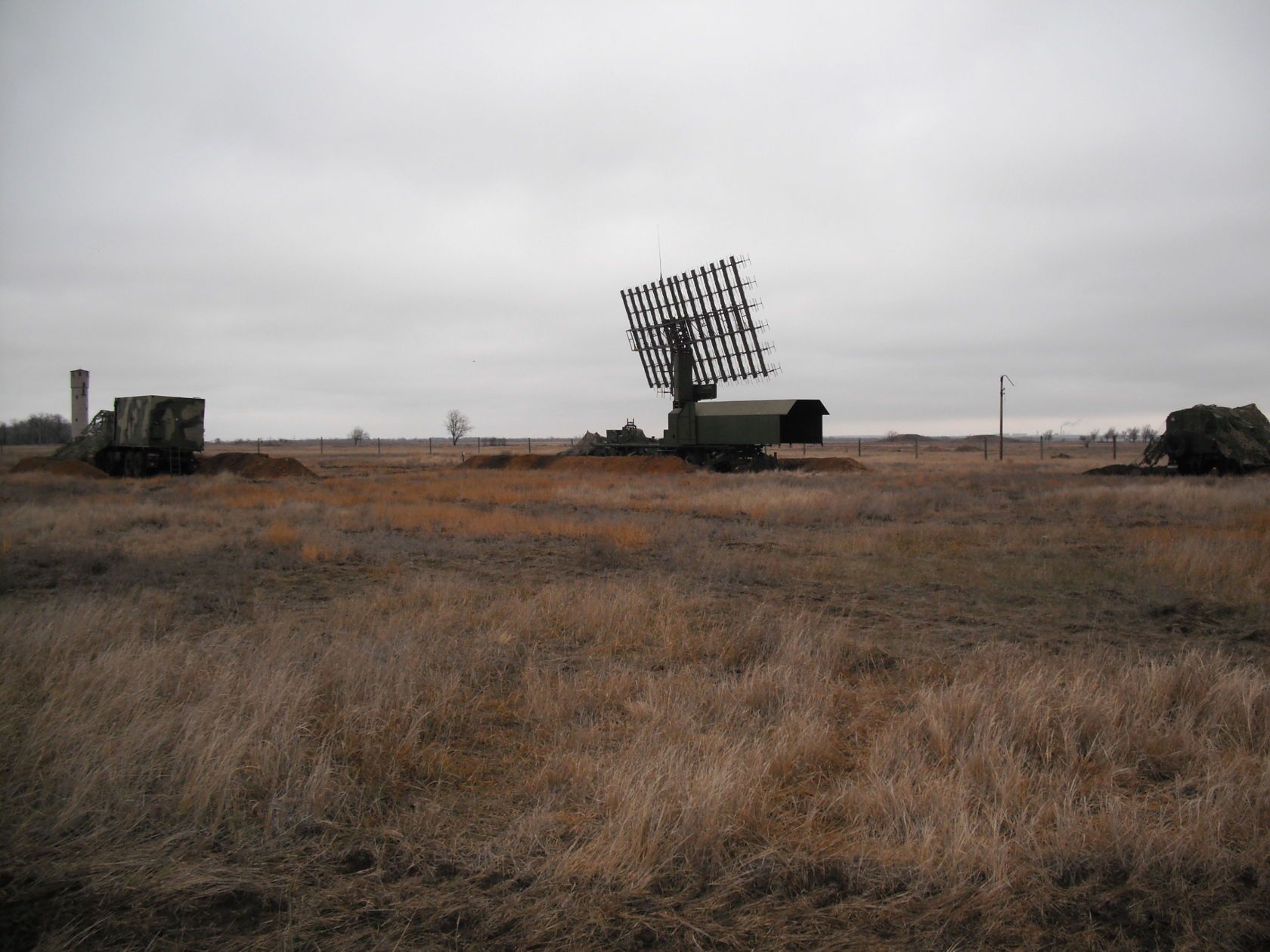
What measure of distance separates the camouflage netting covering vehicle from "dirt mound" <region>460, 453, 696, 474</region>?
19.3 metres

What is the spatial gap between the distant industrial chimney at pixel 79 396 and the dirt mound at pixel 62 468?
4765 mm

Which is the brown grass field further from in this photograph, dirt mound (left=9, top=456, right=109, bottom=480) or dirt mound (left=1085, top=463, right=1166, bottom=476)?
dirt mound (left=1085, top=463, right=1166, bottom=476)

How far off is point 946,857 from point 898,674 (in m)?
2.77

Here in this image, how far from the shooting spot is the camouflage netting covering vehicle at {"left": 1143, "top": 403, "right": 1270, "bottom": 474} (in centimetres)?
2878

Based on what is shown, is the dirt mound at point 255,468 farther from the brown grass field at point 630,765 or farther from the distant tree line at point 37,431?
the distant tree line at point 37,431

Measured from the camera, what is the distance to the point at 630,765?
12.7ft

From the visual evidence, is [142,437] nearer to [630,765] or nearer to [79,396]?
[79,396]

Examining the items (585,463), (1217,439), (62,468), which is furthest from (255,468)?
(1217,439)

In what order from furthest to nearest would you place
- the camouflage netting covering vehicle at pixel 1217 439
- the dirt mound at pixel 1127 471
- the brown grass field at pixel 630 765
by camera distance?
1. the dirt mound at pixel 1127 471
2. the camouflage netting covering vehicle at pixel 1217 439
3. the brown grass field at pixel 630 765

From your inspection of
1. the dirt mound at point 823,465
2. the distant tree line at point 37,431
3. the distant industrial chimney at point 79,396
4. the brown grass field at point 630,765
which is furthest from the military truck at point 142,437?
the distant tree line at point 37,431

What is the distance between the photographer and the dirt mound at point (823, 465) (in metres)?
35.7

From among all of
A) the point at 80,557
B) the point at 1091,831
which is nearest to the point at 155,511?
the point at 80,557

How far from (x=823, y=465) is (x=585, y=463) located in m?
11.6

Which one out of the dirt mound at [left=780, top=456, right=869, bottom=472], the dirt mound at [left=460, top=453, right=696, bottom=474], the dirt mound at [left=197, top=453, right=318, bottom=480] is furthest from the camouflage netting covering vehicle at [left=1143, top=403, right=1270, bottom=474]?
the dirt mound at [left=197, top=453, right=318, bottom=480]
